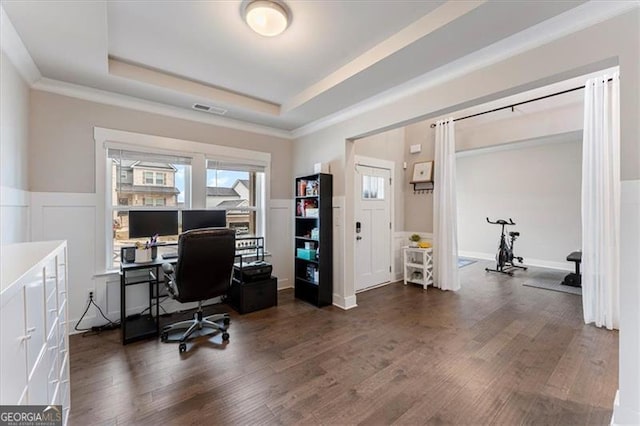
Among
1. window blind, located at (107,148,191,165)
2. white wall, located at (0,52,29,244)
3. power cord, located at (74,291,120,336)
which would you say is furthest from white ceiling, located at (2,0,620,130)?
power cord, located at (74,291,120,336)

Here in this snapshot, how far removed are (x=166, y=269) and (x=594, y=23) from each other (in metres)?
3.94

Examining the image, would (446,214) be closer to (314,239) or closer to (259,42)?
(314,239)

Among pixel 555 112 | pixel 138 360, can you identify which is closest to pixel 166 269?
pixel 138 360

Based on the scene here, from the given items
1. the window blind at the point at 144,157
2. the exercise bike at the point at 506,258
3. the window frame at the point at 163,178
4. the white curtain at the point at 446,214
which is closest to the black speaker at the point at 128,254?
the window frame at the point at 163,178

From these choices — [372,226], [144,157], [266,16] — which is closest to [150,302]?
[144,157]

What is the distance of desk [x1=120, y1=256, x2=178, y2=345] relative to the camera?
278 centimetres

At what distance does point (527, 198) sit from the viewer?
6.45 meters

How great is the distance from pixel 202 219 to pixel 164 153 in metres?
0.97

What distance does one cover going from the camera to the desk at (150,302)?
2779 millimetres

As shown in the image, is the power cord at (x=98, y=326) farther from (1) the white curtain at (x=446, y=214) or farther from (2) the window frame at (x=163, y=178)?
(1) the white curtain at (x=446, y=214)

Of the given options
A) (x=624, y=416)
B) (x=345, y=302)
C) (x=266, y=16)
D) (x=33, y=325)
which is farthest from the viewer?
(x=345, y=302)

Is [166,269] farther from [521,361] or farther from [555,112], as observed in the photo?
[555,112]

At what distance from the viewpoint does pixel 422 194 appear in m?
5.10

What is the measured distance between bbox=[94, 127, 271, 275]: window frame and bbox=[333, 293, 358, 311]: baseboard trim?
1522mm
